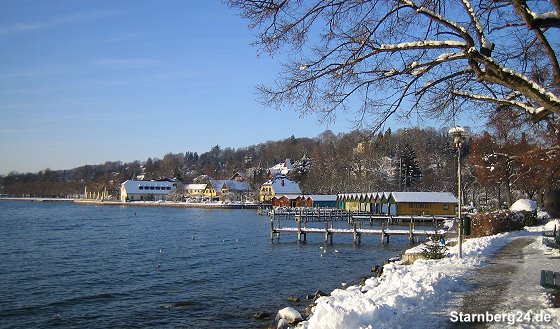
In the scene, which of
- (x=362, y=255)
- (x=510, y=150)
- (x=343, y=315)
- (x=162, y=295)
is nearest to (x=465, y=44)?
(x=343, y=315)

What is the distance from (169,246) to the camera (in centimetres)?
3678

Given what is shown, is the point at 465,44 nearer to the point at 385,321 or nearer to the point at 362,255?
the point at 385,321

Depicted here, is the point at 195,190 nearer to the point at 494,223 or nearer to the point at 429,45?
the point at 494,223

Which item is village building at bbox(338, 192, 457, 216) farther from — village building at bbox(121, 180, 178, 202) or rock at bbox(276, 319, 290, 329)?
village building at bbox(121, 180, 178, 202)

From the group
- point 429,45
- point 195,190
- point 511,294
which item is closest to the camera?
point 429,45

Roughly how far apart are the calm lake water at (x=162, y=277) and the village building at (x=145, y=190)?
112 m

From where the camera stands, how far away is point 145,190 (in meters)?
154

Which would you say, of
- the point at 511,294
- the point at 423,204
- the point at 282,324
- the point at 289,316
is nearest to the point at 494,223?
the point at 511,294

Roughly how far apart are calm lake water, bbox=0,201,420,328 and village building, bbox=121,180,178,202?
11167cm

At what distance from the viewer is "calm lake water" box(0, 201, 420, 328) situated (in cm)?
1662

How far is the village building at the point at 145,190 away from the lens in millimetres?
151375

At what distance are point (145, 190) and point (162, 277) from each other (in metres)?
135

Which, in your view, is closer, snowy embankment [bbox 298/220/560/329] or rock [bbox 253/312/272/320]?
snowy embankment [bbox 298/220/560/329]

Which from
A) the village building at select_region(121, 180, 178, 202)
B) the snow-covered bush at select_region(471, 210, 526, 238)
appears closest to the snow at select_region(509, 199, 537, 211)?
the snow-covered bush at select_region(471, 210, 526, 238)
